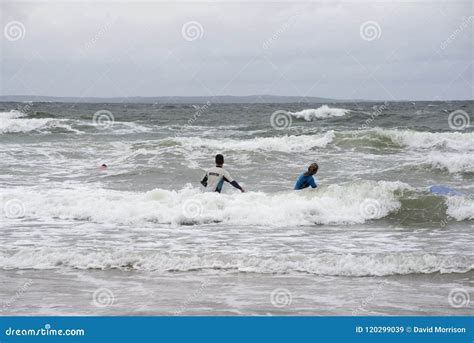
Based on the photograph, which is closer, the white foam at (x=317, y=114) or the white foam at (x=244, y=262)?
the white foam at (x=244, y=262)

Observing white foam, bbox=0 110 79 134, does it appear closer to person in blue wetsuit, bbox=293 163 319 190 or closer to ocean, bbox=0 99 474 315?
ocean, bbox=0 99 474 315

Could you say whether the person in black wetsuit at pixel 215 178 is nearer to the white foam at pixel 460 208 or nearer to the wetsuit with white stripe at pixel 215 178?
the wetsuit with white stripe at pixel 215 178

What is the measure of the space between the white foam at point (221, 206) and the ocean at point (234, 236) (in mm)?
39

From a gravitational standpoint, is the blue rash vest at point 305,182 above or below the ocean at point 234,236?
above

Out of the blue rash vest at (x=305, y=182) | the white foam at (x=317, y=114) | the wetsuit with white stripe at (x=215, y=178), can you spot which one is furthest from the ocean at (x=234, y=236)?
the white foam at (x=317, y=114)

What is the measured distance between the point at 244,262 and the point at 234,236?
6.47 ft

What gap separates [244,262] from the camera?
29.1 ft

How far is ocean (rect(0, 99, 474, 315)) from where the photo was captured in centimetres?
733

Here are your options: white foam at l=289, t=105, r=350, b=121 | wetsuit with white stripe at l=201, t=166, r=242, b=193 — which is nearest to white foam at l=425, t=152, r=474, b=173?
wetsuit with white stripe at l=201, t=166, r=242, b=193

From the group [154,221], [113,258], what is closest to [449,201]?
[154,221]

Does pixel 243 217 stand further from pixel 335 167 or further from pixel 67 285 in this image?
pixel 335 167

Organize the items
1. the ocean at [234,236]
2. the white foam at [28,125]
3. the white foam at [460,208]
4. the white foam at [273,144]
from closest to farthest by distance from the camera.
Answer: the ocean at [234,236], the white foam at [460,208], the white foam at [273,144], the white foam at [28,125]

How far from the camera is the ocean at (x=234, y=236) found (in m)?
7.33

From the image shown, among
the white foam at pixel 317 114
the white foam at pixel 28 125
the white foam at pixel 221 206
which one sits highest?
the white foam at pixel 317 114
